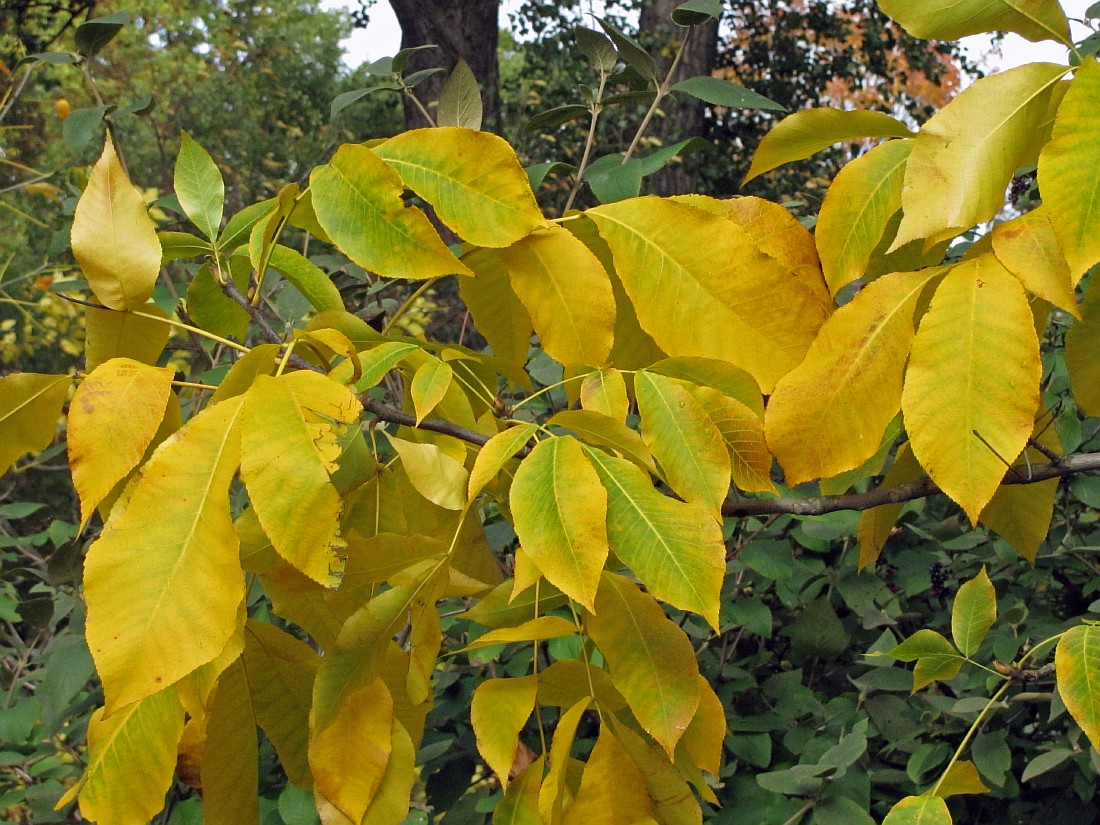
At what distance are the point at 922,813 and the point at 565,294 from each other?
1.35 feet

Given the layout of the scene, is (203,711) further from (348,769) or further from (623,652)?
(623,652)

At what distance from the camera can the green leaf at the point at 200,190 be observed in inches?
27.6

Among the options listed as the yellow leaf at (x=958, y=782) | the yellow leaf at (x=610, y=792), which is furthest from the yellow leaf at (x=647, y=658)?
the yellow leaf at (x=958, y=782)

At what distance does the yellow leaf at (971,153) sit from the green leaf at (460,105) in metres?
0.35

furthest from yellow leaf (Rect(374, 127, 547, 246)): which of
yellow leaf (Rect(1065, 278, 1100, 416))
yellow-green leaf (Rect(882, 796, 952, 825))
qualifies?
yellow-green leaf (Rect(882, 796, 952, 825))

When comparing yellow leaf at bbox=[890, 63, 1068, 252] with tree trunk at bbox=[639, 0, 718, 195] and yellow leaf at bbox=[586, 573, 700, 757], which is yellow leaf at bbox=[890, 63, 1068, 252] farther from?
tree trunk at bbox=[639, 0, 718, 195]

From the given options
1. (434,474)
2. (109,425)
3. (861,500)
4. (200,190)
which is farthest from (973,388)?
(200,190)

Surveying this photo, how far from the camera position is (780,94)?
297 inches

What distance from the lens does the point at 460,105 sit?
0.75 metres

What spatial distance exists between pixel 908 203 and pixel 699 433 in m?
0.16

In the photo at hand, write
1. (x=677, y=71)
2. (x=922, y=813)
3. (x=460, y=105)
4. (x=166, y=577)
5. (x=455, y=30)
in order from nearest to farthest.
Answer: (x=166, y=577), (x=922, y=813), (x=460, y=105), (x=455, y=30), (x=677, y=71)

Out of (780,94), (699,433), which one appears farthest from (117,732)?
(780,94)

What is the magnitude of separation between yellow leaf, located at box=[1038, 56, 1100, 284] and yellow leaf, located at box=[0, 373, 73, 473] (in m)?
0.51

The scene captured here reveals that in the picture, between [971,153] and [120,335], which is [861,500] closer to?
[971,153]
